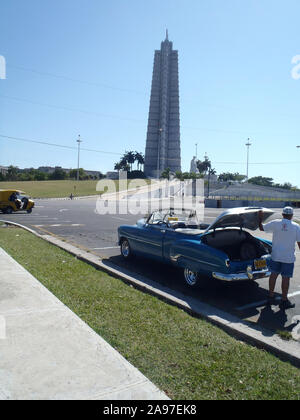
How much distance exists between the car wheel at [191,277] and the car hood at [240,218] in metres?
0.89

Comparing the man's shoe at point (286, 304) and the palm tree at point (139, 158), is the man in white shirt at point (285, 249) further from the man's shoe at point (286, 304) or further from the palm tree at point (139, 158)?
the palm tree at point (139, 158)

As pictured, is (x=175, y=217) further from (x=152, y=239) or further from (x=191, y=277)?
(x=191, y=277)

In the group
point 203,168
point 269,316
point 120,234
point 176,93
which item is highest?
point 176,93

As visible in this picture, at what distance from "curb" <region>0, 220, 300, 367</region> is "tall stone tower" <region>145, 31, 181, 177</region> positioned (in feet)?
387

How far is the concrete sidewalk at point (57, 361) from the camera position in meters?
2.85

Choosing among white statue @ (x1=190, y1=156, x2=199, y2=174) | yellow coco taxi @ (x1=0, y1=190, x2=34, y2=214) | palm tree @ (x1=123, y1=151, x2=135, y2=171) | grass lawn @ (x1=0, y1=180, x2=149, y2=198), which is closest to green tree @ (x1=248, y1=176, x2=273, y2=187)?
white statue @ (x1=190, y1=156, x2=199, y2=174)

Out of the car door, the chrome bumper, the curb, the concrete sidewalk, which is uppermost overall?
the car door

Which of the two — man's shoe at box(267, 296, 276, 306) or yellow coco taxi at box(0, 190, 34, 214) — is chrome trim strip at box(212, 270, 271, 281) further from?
yellow coco taxi at box(0, 190, 34, 214)

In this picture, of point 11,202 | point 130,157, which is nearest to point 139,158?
point 130,157

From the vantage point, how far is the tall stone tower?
126m

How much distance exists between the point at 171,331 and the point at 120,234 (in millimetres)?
4598

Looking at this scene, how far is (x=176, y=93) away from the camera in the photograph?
12862 cm
